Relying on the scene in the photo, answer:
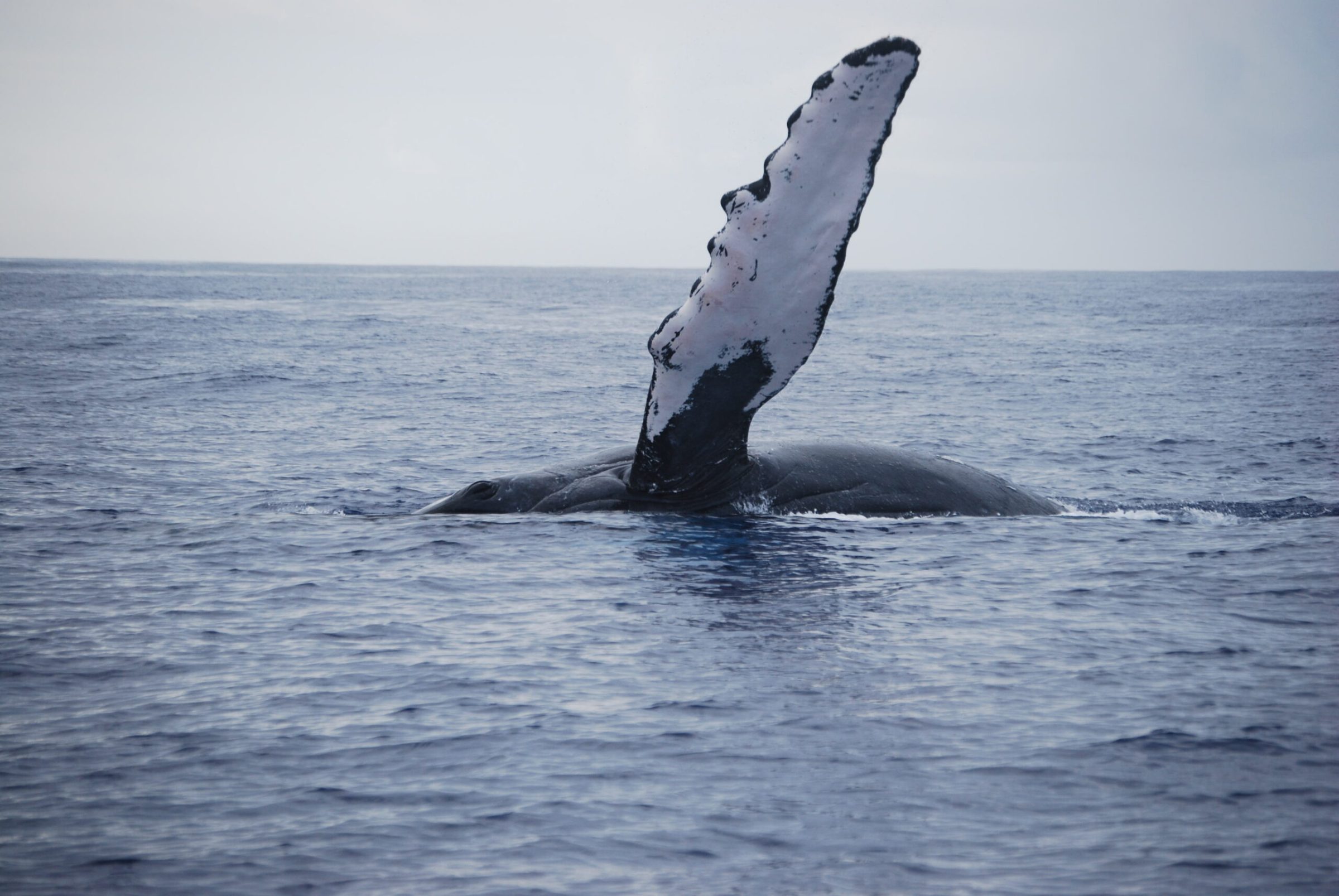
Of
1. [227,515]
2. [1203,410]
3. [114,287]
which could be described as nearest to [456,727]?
[227,515]

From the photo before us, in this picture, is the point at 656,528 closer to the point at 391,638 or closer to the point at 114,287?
the point at 391,638

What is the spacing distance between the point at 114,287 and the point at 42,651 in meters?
121

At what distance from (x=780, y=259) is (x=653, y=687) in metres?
3.90

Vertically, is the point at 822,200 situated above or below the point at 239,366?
above

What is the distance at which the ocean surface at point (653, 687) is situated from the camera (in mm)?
5844

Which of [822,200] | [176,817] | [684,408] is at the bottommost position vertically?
[176,817]

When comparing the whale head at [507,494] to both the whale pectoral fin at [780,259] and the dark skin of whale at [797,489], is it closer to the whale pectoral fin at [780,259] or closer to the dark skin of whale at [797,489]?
the dark skin of whale at [797,489]

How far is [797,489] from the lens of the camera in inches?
488

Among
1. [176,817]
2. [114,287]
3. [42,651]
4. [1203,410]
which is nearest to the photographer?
[176,817]

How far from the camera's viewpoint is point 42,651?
29.3 feet

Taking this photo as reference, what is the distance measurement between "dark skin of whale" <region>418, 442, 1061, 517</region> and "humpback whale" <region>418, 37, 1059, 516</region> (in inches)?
0.5

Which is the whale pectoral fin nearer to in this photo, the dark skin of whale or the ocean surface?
the dark skin of whale

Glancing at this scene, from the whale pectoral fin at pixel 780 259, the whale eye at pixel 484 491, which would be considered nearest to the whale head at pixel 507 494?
the whale eye at pixel 484 491

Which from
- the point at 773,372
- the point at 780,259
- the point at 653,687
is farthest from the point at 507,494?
the point at 653,687
